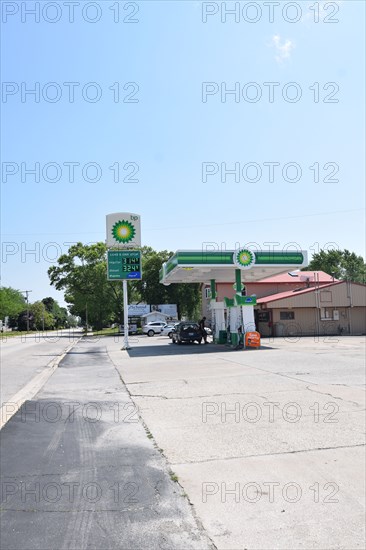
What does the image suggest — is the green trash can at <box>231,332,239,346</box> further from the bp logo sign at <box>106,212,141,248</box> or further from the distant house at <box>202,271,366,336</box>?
the distant house at <box>202,271,366,336</box>

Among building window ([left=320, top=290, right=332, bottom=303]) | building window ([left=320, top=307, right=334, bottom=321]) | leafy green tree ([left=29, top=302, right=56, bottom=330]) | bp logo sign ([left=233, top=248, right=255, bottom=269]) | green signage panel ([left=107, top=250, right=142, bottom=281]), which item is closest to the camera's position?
bp logo sign ([left=233, top=248, right=255, bottom=269])

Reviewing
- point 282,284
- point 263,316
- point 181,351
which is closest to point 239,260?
point 181,351

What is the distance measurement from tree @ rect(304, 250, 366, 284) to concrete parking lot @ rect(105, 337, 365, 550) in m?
84.8

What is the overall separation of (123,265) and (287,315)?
642 inches

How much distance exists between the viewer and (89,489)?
4703 millimetres

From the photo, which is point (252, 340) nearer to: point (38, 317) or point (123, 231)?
point (123, 231)

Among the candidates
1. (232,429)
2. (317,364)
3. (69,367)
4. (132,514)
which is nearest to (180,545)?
(132,514)

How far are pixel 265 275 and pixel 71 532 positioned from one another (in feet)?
99.9

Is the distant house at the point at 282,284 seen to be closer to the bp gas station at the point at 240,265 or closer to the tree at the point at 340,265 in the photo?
the bp gas station at the point at 240,265

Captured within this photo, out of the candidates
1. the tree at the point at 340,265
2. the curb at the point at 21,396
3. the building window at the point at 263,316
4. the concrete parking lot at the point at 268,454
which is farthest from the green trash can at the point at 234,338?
the tree at the point at 340,265

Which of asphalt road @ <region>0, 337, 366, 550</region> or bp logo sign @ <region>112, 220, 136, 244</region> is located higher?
bp logo sign @ <region>112, 220, 136, 244</region>

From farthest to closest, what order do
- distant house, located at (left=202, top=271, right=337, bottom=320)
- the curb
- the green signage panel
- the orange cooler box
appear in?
distant house, located at (left=202, top=271, right=337, bottom=320)
the green signage panel
the orange cooler box
the curb

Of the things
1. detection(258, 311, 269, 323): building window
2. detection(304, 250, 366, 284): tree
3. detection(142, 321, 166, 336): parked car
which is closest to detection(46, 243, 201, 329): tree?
detection(142, 321, 166, 336): parked car

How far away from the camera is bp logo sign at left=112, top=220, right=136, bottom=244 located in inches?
1227
